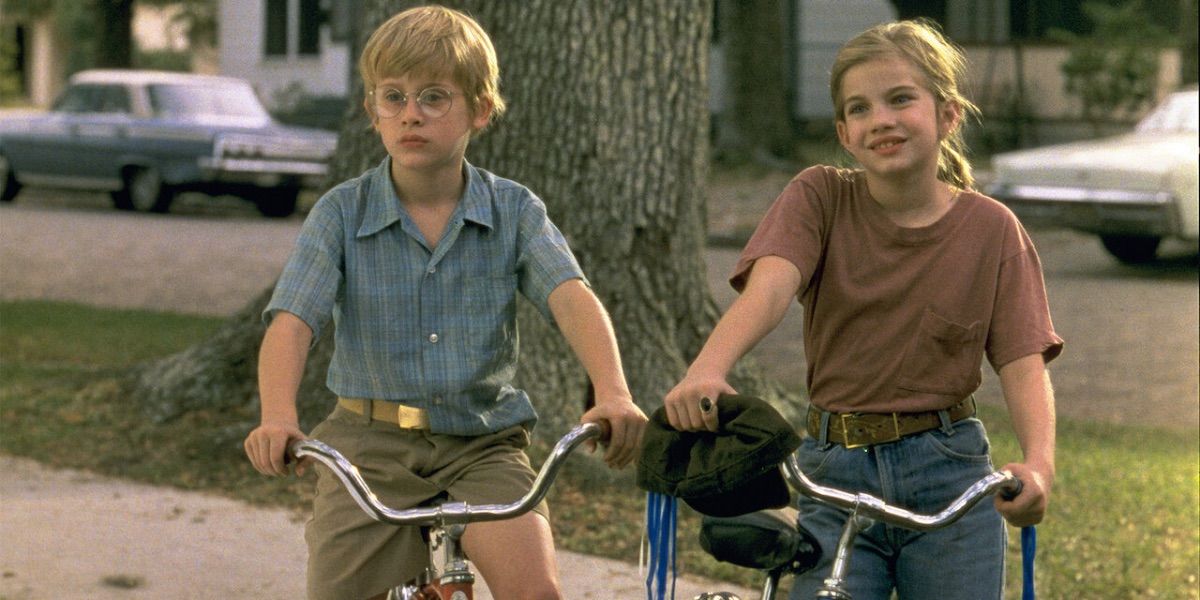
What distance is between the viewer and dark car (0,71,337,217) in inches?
783

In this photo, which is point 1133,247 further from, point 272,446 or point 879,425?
point 272,446

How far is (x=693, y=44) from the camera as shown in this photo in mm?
7141

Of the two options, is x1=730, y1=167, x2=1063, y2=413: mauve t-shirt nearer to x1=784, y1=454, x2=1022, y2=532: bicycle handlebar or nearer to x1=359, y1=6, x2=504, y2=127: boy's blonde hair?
x1=784, y1=454, x2=1022, y2=532: bicycle handlebar

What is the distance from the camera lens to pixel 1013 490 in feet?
9.20

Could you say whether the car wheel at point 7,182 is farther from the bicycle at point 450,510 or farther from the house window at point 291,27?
the bicycle at point 450,510

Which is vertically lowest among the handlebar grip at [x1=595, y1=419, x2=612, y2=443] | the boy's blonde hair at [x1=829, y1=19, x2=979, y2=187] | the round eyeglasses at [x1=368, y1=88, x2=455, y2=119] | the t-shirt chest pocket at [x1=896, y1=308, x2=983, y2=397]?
the handlebar grip at [x1=595, y1=419, x2=612, y2=443]

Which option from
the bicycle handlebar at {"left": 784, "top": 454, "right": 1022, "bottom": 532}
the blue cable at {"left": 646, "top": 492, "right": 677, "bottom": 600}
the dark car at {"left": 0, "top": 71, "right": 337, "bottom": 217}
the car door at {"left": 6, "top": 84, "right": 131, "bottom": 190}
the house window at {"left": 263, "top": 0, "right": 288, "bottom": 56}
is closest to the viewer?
the bicycle handlebar at {"left": 784, "top": 454, "right": 1022, "bottom": 532}

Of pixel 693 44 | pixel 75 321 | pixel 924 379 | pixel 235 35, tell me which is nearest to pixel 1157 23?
pixel 235 35

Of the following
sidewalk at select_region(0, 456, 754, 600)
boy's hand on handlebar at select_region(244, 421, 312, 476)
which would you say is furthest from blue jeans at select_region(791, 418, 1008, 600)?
sidewalk at select_region(0, 456, 754, 600)

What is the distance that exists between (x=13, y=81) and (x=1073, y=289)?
1728 inches

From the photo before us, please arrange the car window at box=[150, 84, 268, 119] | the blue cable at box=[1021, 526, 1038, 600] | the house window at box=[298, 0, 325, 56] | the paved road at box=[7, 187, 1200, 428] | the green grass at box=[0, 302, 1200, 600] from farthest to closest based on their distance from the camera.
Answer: the house window at box=[298, 0, 325, 56], the car window at box=[150, 84, 268, 119], the paved road at box=[7, 187, 1200, 428], the green grass at box=[0, 302, 1200, 600], the blue cable at box=[1021, 526, 1038, 600]

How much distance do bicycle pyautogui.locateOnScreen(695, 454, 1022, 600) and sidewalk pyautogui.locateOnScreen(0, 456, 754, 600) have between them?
239cm

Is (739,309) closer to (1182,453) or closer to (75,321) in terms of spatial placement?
(1182,453)

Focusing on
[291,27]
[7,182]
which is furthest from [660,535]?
[291,27]
